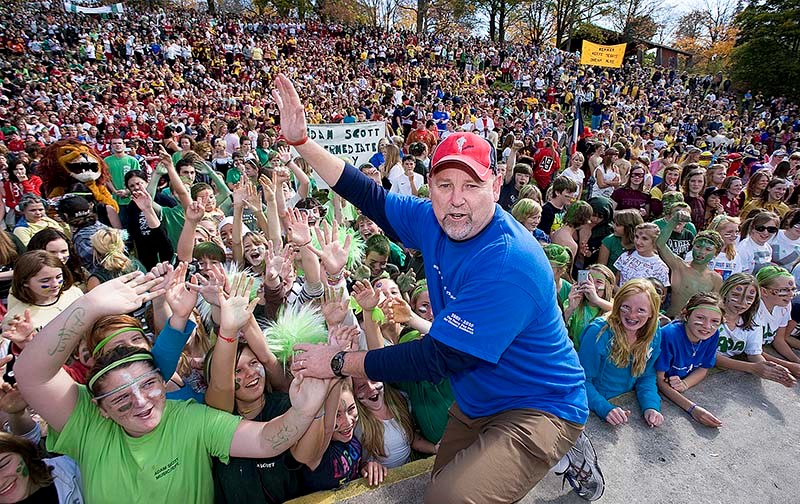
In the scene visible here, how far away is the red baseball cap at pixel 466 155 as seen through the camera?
2.07 metres

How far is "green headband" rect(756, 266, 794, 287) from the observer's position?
13.8ft

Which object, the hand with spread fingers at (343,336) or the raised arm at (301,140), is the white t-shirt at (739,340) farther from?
the raised arm at (301,140)

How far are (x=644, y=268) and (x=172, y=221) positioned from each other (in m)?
5.44

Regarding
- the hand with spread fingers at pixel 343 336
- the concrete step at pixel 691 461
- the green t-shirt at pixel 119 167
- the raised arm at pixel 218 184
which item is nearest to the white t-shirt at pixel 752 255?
the concrete step at pixel 691 461

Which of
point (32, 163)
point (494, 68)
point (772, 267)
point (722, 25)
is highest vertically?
point (722, 25)

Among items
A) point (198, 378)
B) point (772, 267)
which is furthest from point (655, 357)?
point (198, 378)

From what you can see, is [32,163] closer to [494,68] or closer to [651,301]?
[651,301]

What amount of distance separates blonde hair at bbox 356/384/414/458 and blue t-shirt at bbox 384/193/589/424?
29.8 inches

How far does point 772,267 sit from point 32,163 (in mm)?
11017

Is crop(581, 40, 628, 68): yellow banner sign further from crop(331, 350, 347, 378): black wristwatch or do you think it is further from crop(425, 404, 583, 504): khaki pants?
crop(331, 350, 347, 378): black wristwatch

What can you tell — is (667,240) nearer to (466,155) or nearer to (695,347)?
(695,347)

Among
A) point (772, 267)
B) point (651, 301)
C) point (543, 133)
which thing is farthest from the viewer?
point (543, 133)

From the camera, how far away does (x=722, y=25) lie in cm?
5103

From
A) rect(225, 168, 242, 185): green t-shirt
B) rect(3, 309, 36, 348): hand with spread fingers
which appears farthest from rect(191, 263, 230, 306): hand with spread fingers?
rect(225, 168, 242, 185): green t-shirt
